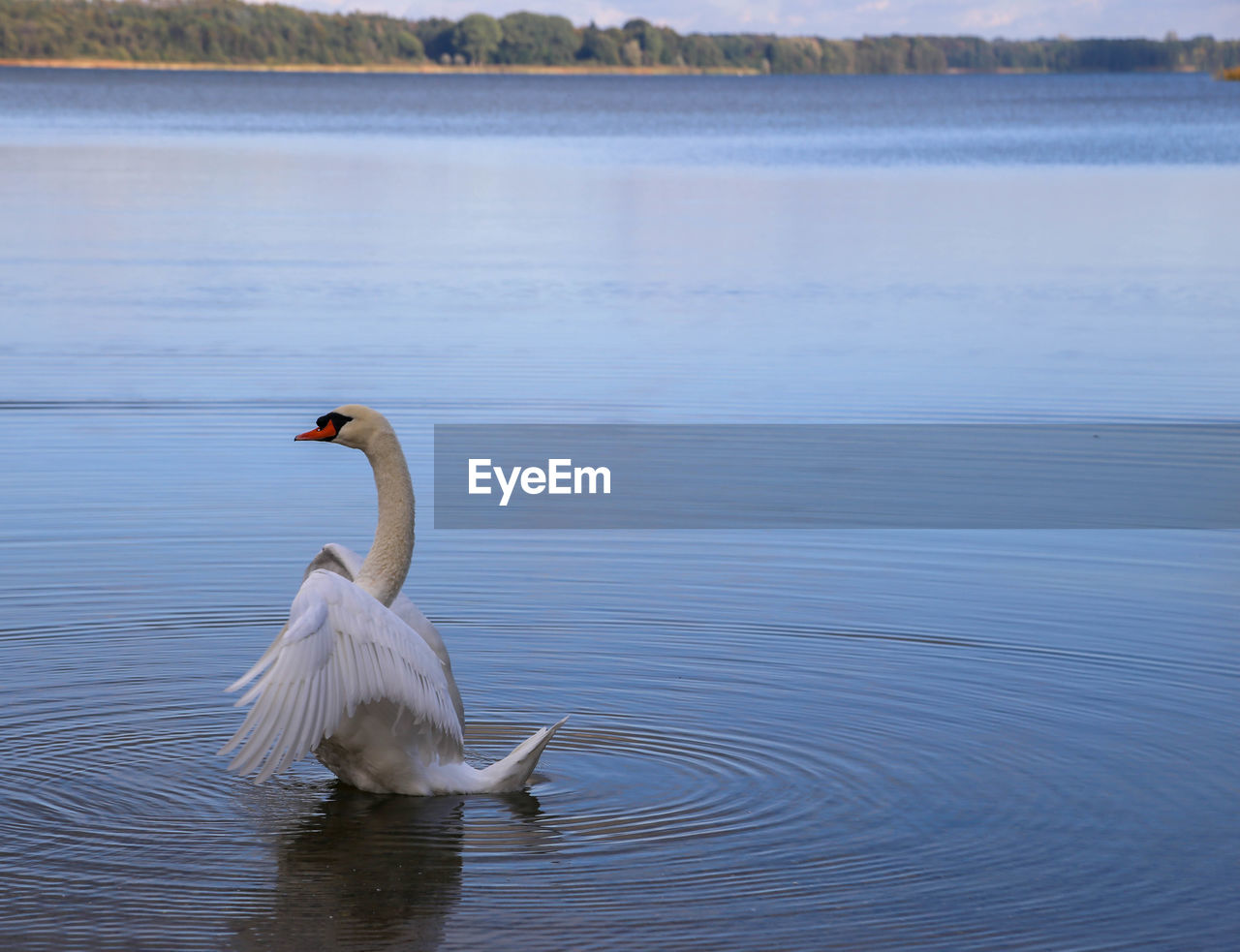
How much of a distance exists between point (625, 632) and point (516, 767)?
251 centimetres

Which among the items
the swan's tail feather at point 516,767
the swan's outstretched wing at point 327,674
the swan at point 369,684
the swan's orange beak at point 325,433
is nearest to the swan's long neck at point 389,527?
the swan at point 369,684

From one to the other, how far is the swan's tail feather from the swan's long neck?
737 mm

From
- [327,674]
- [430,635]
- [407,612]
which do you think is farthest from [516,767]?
[327,674]

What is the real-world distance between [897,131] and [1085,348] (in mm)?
70270

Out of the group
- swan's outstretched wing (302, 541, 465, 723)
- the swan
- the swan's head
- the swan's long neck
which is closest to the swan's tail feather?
the swan

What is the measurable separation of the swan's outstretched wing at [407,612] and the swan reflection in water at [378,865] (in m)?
0.39

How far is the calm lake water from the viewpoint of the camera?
651 cm

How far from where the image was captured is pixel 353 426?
766 cm

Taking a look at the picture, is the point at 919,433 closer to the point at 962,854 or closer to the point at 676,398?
the point at 676,398

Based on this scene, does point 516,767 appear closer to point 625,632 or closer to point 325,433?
point 325,433

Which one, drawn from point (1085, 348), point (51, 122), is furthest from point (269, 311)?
point (51, 122)

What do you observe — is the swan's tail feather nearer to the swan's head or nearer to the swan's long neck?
the swan's long neck

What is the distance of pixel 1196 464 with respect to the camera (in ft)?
45.7

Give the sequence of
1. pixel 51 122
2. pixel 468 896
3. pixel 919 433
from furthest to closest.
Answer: pixel 51 122 → pixel 919 433 → pixel 468 896
